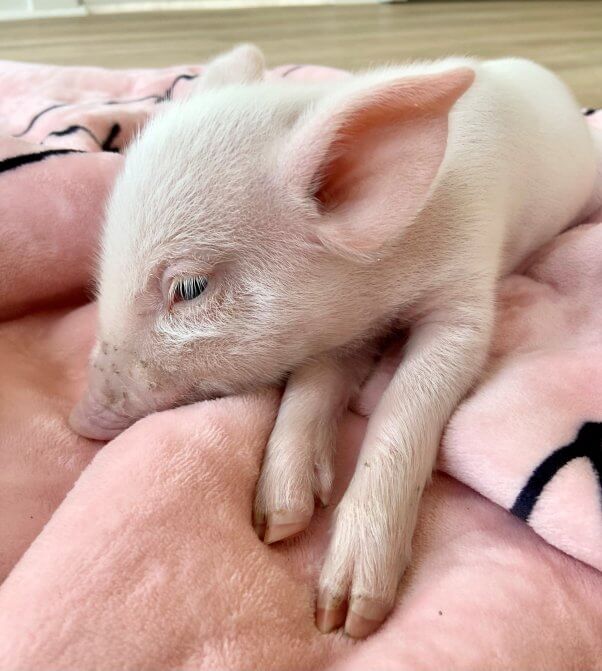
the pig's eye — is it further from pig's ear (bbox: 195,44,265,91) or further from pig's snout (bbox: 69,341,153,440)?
pig's ear (bbox: 195,44,265,91)

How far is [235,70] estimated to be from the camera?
4.26 feet

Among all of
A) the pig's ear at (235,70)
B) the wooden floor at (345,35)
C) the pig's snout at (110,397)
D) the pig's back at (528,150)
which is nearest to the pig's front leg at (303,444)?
the pig's snout at (110,397)

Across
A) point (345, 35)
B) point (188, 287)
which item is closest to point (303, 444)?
point (188, 287)

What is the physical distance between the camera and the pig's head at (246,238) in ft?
3.06

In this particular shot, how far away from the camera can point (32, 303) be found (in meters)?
1.34

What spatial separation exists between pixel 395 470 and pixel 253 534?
0.60 feet

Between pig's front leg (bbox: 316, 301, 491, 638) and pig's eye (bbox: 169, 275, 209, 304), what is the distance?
0.28 metres

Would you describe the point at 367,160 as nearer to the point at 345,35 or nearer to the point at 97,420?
the point at 97,420

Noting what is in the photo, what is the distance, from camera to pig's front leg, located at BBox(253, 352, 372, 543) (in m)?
0.88

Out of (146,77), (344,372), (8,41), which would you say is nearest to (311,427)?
(344,372)

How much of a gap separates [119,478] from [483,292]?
59 cm

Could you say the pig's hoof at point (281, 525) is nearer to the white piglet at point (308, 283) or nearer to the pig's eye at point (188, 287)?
the white piglet at point (308, 283)

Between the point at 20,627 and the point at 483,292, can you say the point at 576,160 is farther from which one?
the point at 20,627

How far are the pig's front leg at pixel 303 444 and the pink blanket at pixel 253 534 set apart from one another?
24 mm
